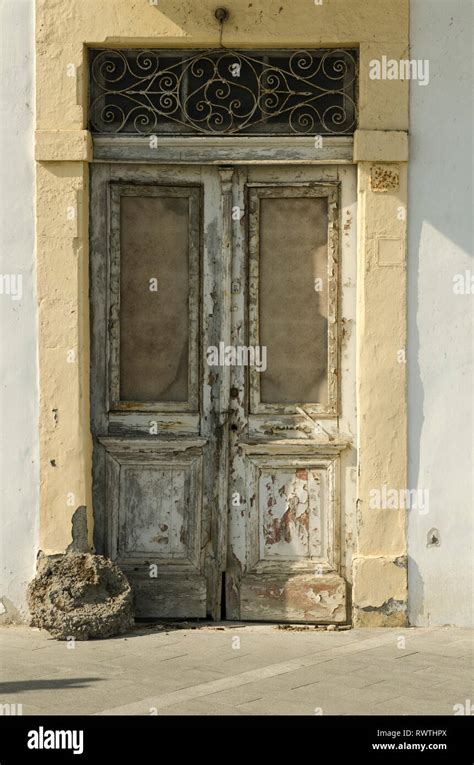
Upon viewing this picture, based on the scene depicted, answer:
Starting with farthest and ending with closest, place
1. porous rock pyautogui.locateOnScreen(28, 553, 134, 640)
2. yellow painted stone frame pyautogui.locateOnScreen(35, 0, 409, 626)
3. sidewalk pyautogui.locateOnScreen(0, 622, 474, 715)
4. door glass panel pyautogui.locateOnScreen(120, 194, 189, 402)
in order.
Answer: door glass panel pyautogui.locateOnScreen(120, 194, 189, 402)
yellow painted stone frame pyautogui.locateOnScreen(35, 0, 409, 626)
porous rock pyautogui.locateOnScreen(28, 553, 134, 640)
sidewalk pyautogui.locateOnScreen(0, 622, 474, 715)

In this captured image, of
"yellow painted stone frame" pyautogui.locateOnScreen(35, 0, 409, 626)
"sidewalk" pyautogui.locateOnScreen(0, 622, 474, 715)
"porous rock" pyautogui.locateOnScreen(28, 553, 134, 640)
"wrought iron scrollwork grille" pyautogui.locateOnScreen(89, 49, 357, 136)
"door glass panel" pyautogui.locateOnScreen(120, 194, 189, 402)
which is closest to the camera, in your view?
"sidewalk" pyautogui.locateOnScreen(0, 622, 474, 715)

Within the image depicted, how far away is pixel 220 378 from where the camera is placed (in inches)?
330

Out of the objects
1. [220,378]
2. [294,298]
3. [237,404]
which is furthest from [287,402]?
[294,298]

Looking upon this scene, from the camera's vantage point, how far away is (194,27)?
8.19 metres

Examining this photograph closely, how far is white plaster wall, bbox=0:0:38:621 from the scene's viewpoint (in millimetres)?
8258

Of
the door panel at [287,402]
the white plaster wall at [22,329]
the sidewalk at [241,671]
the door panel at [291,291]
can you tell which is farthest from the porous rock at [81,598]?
the door panel at [291,291]

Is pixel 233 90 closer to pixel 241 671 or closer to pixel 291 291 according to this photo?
pixel 291 291

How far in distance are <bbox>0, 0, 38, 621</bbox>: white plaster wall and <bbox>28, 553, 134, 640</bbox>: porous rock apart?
0.21 m

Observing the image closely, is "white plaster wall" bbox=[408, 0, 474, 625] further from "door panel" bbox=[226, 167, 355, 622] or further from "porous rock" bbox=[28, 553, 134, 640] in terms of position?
"porous rock" bbox=[28, 553, 134, 640]

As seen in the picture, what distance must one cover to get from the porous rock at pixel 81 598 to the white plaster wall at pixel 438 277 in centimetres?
187

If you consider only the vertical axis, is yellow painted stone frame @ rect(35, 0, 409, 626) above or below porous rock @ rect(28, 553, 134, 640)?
above

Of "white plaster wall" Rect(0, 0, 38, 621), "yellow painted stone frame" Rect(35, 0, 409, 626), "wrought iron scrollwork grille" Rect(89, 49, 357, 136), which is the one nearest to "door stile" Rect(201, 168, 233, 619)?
"wrought iron scrollwork grille" Rect(89, 49, 357, 136)

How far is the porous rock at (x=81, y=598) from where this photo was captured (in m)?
7.89

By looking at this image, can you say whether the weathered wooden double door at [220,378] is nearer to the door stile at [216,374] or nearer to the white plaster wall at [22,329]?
the door stile at [216,374]
